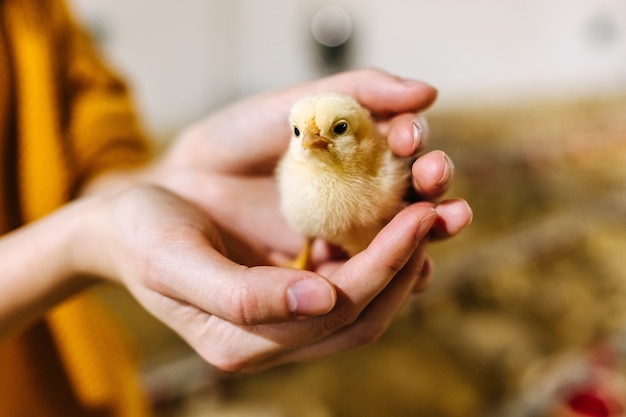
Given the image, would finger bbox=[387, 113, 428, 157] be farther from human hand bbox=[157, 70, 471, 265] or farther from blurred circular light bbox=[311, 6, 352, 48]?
blurred circular light bbox=[311, 6, 352, 48]

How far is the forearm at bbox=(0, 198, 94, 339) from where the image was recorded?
2.19 feet

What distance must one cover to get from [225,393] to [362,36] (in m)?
2.34

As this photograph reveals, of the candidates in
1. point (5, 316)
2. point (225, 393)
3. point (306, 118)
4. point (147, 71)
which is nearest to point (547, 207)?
point (225, 393)

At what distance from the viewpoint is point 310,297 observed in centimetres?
45

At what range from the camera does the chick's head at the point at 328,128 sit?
52cm

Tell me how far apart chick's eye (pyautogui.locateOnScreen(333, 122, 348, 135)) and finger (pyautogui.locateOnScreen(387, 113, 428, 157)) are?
2.7 inches

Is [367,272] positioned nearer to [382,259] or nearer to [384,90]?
[382,259]

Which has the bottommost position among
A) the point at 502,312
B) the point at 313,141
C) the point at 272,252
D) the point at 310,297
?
the point at 502,312

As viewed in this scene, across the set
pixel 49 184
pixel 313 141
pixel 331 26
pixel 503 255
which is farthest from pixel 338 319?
pixel 331 26

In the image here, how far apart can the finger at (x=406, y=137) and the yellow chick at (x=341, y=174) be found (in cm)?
1

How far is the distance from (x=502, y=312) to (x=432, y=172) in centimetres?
69

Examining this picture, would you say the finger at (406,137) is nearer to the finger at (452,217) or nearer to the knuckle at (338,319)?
the finger at (452,217)

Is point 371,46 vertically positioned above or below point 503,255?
above

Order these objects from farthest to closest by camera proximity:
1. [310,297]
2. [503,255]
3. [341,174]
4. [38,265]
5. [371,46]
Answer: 1. [371,46]
2. [503,255]
3. [38,265]
4. [341,174]
5. [310,297]
